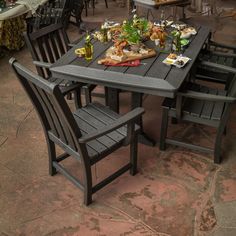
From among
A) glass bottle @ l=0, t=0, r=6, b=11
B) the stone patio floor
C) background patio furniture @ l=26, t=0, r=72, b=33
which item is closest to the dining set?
the stone patio floor

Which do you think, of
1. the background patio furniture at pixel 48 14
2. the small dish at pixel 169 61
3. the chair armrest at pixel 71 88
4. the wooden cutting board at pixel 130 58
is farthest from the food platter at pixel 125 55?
the background patio furniture at pixel 48 14

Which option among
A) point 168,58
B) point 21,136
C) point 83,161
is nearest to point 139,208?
point 83,161

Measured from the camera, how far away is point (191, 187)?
2.34m

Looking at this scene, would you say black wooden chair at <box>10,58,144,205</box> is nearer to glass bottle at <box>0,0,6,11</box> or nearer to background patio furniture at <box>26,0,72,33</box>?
background patio furniture at <box>26,0,72,33</box>

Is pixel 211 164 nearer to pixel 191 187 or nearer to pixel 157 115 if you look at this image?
pixel 191 187

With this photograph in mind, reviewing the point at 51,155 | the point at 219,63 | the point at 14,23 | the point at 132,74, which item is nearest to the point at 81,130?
the point at 51,155

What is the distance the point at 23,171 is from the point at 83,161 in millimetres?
778

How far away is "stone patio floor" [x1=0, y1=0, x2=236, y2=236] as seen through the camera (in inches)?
81.3

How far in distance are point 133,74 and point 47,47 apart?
98 centimetres

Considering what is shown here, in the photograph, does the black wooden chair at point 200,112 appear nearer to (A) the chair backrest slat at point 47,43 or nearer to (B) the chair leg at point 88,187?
(B) the chair leg at point 88,187

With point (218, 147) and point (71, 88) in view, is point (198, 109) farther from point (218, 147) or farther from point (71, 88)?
point (71, 88)

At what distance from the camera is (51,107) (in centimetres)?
182

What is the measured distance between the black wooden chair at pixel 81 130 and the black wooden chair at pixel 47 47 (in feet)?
1.50

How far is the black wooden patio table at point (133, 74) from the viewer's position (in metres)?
2.15
